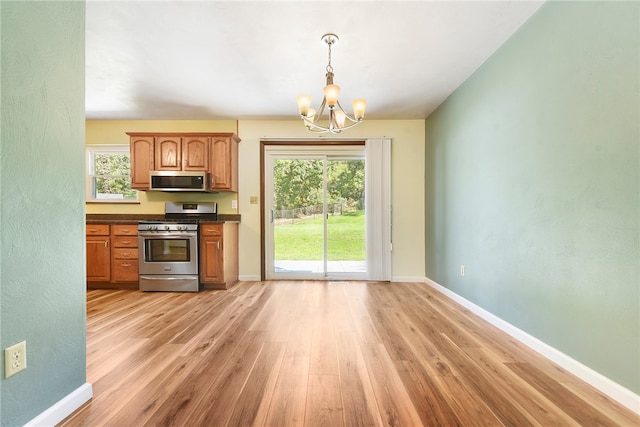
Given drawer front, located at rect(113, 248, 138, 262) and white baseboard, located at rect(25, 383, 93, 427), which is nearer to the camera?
white baseboard, located at rect(25, 383, 93, 427)

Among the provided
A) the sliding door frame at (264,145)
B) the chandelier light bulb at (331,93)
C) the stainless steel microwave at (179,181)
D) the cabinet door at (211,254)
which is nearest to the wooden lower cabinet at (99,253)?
the stainless steel microwave at (179,181)

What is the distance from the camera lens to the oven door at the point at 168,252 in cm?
367

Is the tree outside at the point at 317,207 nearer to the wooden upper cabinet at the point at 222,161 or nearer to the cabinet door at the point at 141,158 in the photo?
the wooden upper cabinet at the point at 222,161

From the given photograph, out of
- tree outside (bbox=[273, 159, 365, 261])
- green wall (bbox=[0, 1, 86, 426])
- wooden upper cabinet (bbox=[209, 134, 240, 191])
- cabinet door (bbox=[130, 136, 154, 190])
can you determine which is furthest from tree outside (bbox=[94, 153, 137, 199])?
green wall (bbox=[0, 1, 86, 426])

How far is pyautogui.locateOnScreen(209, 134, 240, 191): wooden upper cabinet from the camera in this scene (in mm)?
3936

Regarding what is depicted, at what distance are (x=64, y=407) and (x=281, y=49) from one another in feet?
9.08

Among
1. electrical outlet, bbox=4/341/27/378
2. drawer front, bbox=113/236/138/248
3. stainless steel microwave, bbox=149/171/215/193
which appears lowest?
electrical outlet, bbox=4/341/27/378

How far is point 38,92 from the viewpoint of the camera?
1.20 metres

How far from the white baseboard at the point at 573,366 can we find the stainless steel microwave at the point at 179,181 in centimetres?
370

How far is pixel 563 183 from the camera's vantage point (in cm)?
178

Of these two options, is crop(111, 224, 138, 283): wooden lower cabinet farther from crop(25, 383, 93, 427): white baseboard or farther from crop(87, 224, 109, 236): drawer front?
crop(25, 383, 93, 427): white baseboard

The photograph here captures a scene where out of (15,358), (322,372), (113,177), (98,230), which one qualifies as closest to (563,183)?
(322,372)

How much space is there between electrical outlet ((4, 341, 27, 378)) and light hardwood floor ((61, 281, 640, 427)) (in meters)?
0.38

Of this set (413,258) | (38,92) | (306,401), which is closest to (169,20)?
(38,92)
